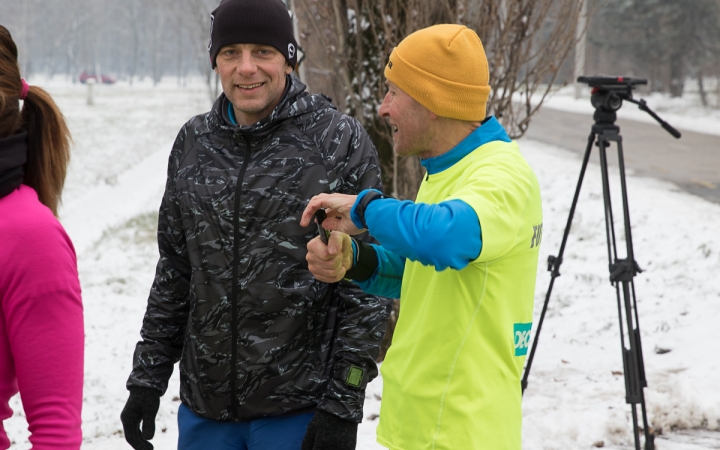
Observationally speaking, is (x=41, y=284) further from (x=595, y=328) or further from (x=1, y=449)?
(x=595, y=328)

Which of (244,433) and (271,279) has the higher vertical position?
(271,279)

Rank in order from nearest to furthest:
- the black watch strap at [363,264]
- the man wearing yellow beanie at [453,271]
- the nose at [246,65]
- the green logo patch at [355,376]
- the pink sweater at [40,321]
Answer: the pink sweater at [40,321]
the man wearing yellow beanie at [453,271]
the black watch strap at [363,264]
the green logo patch at [355,376]
the nose at [246,65]

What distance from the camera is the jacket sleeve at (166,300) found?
272 centimetres

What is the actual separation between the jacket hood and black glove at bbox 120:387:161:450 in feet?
3.20

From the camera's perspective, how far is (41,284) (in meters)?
1.67

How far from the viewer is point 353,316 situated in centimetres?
255

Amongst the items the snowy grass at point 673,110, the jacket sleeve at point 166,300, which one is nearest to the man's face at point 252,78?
the jacket sleeve at point 166,300

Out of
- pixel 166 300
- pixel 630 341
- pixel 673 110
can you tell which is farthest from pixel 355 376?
pixel 673 110

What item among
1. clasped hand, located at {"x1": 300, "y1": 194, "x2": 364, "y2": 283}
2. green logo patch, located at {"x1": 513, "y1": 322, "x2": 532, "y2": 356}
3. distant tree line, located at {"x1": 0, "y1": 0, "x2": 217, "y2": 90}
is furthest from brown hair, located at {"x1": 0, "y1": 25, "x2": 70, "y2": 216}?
distant tree line, located at {"x1": 0, "y1": 0, "x2": 217, "y2": 90}

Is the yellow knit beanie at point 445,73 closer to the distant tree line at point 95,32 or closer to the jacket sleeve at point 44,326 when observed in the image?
the jacket sleeve at point 44,326

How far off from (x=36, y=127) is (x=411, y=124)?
97 centimetres

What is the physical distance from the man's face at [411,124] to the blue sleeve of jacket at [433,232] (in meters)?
0.39

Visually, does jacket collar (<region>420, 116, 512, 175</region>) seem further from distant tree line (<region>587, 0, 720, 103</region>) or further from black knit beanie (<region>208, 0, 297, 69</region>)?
distant tree line (<region>587, 0, 720, 103</region>)

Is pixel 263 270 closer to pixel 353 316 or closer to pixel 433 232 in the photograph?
pixel 353 316
